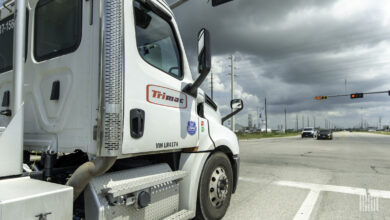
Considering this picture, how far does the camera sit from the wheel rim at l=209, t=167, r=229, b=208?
3.38 meters

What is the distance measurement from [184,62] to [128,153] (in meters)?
1.45

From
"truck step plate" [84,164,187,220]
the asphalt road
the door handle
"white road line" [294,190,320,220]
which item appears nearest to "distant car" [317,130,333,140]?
the asphalt road

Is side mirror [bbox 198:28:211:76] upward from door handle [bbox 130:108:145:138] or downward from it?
upward

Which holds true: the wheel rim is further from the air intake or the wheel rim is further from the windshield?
the windshield

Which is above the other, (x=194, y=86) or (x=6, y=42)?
(x=6, y=42)

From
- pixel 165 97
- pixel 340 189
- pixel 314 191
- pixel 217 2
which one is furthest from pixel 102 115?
pixel 217 2

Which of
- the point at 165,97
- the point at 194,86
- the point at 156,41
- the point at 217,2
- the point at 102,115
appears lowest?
the point at 102,115

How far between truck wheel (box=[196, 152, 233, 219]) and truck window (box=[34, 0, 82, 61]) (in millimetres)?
2062

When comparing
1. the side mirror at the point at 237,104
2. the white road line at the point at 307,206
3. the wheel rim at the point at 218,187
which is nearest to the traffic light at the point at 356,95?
the white road line at the point at 307,206

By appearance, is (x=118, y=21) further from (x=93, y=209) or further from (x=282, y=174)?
(x=282, y=174)

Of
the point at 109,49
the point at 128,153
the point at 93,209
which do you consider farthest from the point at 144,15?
the point at 93,209

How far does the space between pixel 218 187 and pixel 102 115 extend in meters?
2.01

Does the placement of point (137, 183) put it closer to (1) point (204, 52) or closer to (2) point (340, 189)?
(1) point (204, 52)

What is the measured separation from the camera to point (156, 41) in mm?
2855
